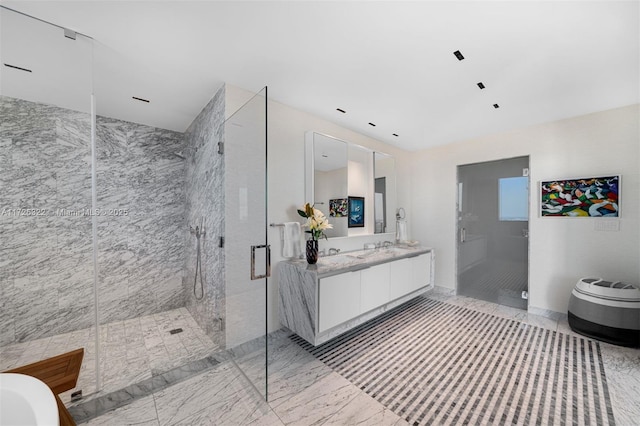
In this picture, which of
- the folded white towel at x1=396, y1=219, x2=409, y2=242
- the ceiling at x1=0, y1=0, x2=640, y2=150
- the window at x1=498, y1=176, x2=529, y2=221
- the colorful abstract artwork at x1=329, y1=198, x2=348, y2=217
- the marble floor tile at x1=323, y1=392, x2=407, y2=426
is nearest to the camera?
the ceiling at x1=0, y1=0, x2=640, y2=150

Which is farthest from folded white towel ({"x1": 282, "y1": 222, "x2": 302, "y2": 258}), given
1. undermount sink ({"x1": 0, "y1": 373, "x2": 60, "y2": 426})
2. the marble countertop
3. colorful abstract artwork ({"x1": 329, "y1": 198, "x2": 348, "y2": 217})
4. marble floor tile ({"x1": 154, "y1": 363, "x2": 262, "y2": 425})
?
undermount sink ({"x1": 0, "y1": 373, "x2": 60, "y2": 426})

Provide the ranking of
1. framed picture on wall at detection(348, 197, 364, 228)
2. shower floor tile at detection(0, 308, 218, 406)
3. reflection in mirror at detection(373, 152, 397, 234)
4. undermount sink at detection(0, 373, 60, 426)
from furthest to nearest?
reflection in mirror at detection(373, 152, 397, 234) < framed picture on wall at detection(348, 197, 364, 228) < shower floor tile at detection(0, 308, 218, 406) < undermount sink at detection(0, 373, 60, 426)

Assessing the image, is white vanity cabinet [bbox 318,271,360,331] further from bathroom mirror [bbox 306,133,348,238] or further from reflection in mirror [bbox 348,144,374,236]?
reflection in mirror [bbox 348,144,374,236]

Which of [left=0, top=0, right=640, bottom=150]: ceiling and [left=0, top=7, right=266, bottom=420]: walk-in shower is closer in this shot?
[left=0, top=0, right=640, bottom=150]: ceiling

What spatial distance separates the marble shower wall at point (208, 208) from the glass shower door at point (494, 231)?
3855mm

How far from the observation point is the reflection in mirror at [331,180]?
9.68ft

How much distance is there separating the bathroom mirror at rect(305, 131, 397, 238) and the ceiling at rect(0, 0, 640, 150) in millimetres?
536

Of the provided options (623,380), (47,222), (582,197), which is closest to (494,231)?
(582,197)

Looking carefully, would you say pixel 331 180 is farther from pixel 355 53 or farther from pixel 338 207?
pixel 355 53

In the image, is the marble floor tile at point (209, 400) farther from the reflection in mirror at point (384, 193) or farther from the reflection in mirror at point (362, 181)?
the reflection in mirror at point (384, 193)

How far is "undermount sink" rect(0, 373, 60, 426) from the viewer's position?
2.69 feet

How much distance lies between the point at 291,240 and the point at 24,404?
193 centimetres

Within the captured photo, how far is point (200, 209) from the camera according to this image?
2926mm

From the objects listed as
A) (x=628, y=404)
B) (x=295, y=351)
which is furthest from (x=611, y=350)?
(x=295, y=351)
